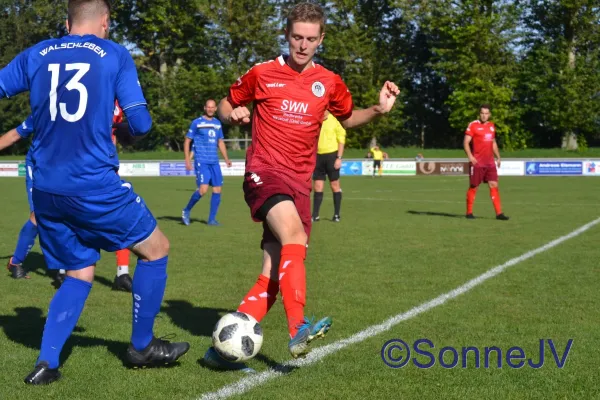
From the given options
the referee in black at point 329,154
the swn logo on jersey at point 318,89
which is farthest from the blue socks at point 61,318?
the referee in black at point 329,154

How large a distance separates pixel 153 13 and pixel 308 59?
2140 inches

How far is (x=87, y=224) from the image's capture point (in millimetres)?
4434

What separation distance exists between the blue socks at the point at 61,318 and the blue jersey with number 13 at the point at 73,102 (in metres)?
0.62

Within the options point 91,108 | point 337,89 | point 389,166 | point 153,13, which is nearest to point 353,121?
point 337,89

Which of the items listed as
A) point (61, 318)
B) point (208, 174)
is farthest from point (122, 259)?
point (208, 174)

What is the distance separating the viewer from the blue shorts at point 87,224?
4383 mm

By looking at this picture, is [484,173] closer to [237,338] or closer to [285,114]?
[285,114]

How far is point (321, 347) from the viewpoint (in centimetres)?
528

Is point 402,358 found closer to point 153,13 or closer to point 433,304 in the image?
point 433,304

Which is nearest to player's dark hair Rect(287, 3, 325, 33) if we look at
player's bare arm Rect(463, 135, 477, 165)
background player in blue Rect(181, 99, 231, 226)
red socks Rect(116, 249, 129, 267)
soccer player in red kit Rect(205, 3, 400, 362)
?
soccer player in red kit Rect(205, 3, 400, 362)

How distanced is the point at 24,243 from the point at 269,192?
4.67 m

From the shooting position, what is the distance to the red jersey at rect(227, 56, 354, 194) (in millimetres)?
5059

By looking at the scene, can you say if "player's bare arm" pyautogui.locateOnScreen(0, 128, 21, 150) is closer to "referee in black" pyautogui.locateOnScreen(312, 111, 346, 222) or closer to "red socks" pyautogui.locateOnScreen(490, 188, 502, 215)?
"referee in black" pyautogui.locateOnScreen(312, 111, 346, 222)

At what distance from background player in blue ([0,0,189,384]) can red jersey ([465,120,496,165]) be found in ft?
38.9
